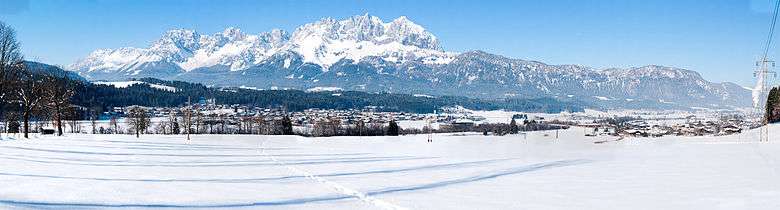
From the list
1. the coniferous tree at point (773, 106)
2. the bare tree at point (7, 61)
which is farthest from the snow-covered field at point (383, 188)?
the coniferous tree at point (773, 106)

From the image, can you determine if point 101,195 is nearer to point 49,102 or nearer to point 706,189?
point 706,189


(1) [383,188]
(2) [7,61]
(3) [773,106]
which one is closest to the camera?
(1) [383,188]

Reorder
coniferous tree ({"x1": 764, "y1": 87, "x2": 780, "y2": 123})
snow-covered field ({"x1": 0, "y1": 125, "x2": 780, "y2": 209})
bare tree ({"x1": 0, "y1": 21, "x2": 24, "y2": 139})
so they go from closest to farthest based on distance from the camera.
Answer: snow-covered field ({"x1": 0, "y1": 125, "x2": 780, "y2": 209}) → bare tree ({"x1": 0, "y1": 21, "x2": 24, "y2": 139}) → coniferous tree ({"x1": 764, "y1": 87, "x2": 780, "y2": 123})

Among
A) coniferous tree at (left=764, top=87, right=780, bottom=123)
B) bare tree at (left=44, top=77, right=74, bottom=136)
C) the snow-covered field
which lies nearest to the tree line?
bare tree at (left=44, top=77, right=74, bottom=136)

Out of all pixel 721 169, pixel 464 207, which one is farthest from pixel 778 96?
pixel 464 207

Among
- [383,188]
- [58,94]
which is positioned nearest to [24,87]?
[58,94]

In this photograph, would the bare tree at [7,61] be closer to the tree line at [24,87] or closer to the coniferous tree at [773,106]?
the tree line at [24,87]

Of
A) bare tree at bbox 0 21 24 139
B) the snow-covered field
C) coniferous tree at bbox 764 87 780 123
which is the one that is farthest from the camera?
coniferous tree at bbox 764 87 780 123

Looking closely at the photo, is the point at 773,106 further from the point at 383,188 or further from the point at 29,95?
the point at 29,95

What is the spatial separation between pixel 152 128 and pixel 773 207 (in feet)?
504

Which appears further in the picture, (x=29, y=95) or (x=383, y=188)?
(x=29, y=95)

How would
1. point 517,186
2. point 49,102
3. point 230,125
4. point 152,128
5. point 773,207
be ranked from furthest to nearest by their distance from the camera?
point 230,125 → point 152,128 → point 49,102 → point 517,186 → point 773,207

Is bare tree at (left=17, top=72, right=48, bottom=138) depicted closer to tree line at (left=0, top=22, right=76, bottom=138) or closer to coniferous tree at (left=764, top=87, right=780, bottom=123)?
tree line at (left=0, top=22, right=76, bottom=138)

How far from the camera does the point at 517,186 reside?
1914 centimetres
